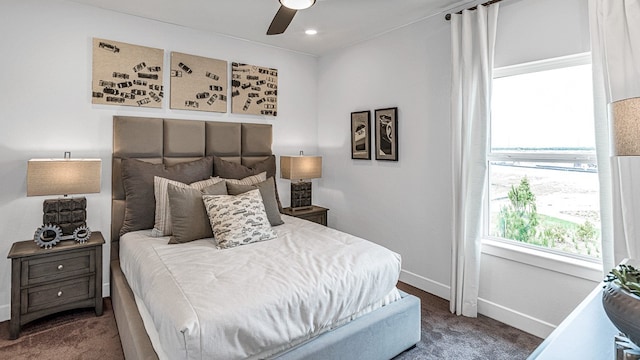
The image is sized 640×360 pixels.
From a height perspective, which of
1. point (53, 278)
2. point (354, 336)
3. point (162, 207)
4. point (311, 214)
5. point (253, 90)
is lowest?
point (354, 336)

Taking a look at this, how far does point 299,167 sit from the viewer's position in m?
3.80

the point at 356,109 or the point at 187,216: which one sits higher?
the point at 356,109

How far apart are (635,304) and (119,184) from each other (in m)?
3.46

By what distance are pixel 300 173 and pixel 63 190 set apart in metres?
2.22

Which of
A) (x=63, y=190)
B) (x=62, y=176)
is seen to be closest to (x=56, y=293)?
(x=63, y=190)

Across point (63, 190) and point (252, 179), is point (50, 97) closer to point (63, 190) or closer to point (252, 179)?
point (63, 190)

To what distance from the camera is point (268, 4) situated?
9.28 feet

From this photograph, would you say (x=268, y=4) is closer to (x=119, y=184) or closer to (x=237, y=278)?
(x=119, y=184)

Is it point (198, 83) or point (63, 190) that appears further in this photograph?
point (198, 83)

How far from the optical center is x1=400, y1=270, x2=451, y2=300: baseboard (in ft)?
10.1

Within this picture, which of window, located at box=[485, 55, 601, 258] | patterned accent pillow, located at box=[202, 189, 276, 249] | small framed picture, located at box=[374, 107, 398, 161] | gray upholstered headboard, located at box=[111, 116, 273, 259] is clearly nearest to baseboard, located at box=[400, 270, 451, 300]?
window, located at box=[485, 55, 601, 258]

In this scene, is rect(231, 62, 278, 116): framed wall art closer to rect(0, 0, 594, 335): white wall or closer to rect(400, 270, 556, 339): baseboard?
rect(0, 0, 594, 335): white wall

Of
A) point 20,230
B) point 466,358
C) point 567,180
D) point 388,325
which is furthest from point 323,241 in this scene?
point 20,230

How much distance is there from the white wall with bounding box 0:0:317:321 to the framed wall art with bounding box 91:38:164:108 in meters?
0.06
